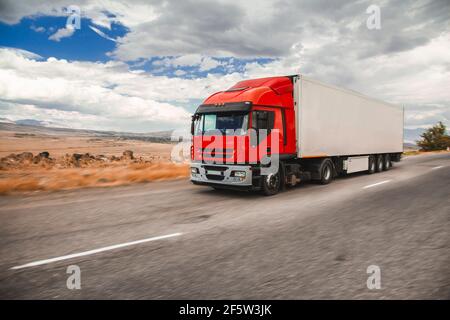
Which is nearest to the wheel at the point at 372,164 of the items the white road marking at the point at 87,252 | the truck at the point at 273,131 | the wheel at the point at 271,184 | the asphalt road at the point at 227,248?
the truck at the point at 273,131

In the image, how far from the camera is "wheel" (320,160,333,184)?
36.3 ft

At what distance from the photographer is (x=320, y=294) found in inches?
117

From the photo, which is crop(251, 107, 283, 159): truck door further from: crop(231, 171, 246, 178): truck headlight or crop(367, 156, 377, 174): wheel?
crop(367, 156, 377, 174): wheel

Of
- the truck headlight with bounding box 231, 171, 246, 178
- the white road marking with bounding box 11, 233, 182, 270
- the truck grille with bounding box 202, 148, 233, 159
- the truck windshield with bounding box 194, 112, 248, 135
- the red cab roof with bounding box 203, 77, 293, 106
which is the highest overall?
the red cab roof with bounding box 203, 77, 293, 106

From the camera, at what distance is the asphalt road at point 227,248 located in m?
3.12

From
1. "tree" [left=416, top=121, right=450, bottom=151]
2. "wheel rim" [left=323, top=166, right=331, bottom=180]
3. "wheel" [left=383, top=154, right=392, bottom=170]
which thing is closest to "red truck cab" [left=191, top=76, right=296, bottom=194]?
"wheel rim" [left=323, top=166, right=331, bottom=180]

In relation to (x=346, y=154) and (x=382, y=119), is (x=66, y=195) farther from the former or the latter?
(x=382, y=119)

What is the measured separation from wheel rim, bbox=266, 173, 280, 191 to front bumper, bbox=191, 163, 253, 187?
0.75 meters

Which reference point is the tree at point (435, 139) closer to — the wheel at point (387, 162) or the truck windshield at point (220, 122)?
the wheel at point (387, 162)

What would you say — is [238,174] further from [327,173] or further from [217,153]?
[327,173]

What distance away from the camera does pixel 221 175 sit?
28.2 feet

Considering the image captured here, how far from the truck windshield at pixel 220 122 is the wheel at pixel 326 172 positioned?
4.16 metres
